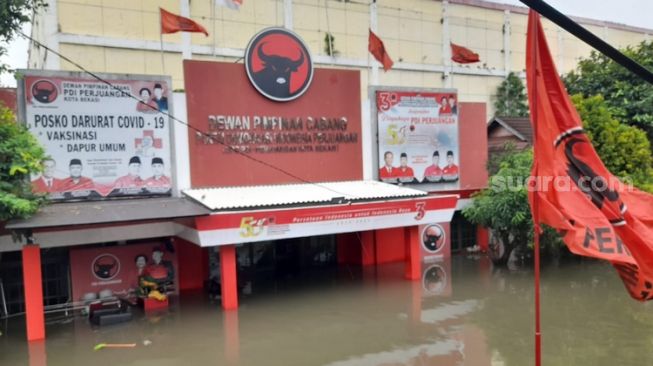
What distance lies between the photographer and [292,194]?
42.9ft

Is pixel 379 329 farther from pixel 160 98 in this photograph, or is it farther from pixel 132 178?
pixel 160 98

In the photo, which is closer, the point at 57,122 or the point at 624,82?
the point at 57,122

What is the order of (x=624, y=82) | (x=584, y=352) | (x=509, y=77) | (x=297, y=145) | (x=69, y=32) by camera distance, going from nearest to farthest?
(x=584, y=352) < (x=297, y=145) < (x=624, y=82) < (x=69, y=32) < (x=509, y=77)

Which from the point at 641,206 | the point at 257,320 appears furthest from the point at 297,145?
the point at 641,206

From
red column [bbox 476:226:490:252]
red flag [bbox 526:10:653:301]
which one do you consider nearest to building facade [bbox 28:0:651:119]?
red column [bbox 476:226:490:252]

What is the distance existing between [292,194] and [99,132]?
4.55 metres

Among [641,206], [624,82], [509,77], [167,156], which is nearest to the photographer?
[641,206]

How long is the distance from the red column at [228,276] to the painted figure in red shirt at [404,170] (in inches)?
240

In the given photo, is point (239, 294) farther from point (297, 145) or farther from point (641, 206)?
point (641, 206)

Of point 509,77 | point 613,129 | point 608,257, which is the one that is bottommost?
point 608,257

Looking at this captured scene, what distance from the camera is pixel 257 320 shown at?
36.3 ft

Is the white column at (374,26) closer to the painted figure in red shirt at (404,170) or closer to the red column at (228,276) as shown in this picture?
the painted figure in red shirt at (404,170)

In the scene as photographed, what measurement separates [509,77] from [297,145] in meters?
22.7

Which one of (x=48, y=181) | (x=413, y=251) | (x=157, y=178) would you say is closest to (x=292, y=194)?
(x=157, y=178)
